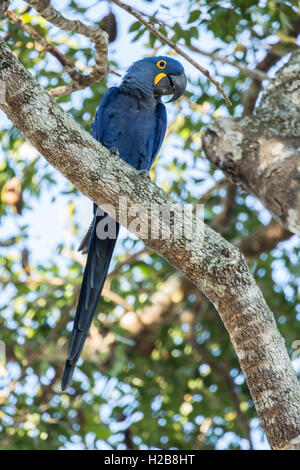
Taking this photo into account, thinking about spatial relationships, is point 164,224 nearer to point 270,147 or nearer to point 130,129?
point 270,147

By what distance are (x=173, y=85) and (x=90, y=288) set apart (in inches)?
55.5

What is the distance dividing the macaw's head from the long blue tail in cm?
86

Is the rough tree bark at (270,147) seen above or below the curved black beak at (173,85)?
below

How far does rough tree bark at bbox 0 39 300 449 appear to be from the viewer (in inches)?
72.2

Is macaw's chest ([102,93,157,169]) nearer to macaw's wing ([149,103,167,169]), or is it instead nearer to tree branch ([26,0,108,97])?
macaw's wing ([149,103,167,169])

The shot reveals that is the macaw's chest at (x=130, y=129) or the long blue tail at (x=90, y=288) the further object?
the macaw's chest at (x=130, y=129)

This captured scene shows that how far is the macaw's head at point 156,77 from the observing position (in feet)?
10.5

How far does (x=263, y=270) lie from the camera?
392cm

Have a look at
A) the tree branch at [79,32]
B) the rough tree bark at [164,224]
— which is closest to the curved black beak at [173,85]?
the tree branch at [79,32]

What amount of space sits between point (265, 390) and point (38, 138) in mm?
1183

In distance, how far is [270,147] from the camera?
2.72m

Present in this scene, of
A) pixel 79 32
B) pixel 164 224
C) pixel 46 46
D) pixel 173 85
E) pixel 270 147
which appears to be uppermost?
pixel 173 85

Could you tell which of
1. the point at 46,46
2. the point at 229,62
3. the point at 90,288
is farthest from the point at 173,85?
the point at 90,288

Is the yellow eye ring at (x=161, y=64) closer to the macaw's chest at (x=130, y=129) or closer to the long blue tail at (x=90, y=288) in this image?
the macaw's chest at (x=130, y=129)
